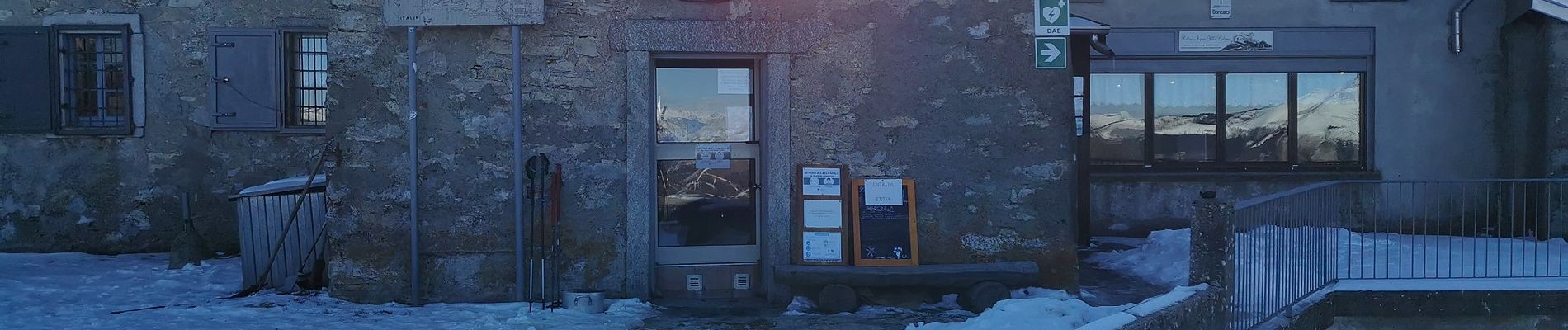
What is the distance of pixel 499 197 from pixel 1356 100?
910 cm

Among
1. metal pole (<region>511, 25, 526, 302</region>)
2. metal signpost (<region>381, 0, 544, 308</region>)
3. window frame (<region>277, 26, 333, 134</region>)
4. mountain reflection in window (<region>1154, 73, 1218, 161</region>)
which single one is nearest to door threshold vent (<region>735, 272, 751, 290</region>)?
metal pole (<region>511, 25, 526, 302</region>)

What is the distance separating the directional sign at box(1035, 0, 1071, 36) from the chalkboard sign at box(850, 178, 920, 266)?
135 centimetres

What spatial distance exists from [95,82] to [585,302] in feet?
22.0

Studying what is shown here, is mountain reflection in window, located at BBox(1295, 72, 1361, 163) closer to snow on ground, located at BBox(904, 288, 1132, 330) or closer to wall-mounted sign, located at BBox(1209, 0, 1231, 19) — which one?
wall-mounted sign, located at BBox(1209, 0, 1231, 19)

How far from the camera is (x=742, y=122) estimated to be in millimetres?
8602

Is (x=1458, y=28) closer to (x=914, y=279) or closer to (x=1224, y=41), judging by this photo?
(x=1224, y=41)

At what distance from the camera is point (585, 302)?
786 cm

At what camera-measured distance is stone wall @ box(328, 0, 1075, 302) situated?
8.04m

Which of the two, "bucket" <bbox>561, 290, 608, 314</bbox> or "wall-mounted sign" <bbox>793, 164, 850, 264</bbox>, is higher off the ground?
"wall-mounted sign" <bbox>793, 164, 850, 264</bbox>

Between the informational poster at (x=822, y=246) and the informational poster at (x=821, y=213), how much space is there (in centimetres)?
6

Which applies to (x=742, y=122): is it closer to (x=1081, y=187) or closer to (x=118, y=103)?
(x=1081, y=187)

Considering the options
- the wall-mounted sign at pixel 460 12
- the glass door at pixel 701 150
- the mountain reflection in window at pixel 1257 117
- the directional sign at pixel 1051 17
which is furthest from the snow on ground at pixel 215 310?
the mountain reflection in window at pixel 1257 117

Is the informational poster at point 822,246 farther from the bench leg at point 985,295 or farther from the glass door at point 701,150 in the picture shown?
the bench leg at point 985,295

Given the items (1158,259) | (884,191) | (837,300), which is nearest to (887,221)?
(884,191)
